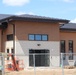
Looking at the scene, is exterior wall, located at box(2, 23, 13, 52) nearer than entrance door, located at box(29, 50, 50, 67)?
Yes

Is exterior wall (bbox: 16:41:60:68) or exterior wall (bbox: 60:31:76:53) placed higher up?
exterior wall (bbox: 60:31:76:53)

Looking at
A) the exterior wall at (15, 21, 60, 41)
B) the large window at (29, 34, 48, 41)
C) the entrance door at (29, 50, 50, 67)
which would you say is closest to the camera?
the exterior wall at (15, 21, 60, 41)

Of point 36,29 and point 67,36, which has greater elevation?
point 36,29

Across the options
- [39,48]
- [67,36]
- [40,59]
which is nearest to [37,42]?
[39,48]

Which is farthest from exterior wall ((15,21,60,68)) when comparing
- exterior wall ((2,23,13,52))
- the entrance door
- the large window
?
exterior wall ((2,23,13,52))

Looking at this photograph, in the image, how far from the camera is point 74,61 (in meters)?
46.9

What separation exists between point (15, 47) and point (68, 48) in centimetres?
1028

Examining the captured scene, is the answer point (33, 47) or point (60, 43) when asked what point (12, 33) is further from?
point (60, 43)

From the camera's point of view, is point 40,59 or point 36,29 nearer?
point 36,29

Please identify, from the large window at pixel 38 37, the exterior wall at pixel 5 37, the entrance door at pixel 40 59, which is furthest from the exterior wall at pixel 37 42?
the exterior wall at pixel 5 37

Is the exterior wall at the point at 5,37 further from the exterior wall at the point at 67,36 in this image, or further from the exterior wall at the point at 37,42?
the exterior wall at the point at 67,36

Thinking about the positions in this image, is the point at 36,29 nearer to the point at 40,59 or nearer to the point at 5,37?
the point at 40,59

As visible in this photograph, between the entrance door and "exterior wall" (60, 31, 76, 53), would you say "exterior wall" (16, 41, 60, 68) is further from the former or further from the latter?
"exterior wall" (60, 31, 76, 53)

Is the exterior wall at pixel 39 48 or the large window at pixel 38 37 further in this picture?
the large window at pixel 38 37
